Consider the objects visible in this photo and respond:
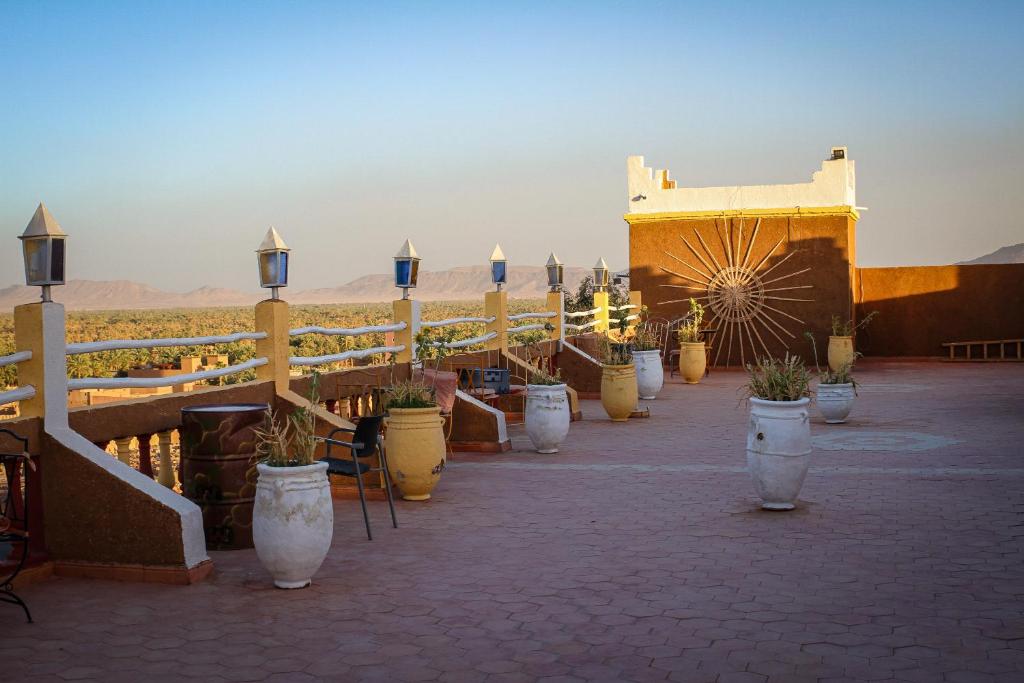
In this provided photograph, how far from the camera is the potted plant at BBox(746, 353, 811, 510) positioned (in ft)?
24.2

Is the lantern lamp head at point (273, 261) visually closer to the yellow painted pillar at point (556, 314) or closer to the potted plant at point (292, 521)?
the potted plant at point (292, 521)

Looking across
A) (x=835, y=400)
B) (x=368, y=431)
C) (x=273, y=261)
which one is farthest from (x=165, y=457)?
(x=835, y=400)

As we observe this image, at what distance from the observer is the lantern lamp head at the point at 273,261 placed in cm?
857

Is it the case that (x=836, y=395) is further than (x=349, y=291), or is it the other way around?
(x=349, y=291)

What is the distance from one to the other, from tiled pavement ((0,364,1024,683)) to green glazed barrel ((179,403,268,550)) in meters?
0.36

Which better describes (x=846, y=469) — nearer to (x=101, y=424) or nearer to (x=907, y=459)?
(x=907, y=459)

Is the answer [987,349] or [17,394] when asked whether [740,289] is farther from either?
[17,394]

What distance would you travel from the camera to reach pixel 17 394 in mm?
5816

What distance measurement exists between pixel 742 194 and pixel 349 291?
134 m

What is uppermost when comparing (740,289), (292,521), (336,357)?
(740,289)

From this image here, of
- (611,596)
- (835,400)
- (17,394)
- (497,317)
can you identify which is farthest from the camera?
(497,317)

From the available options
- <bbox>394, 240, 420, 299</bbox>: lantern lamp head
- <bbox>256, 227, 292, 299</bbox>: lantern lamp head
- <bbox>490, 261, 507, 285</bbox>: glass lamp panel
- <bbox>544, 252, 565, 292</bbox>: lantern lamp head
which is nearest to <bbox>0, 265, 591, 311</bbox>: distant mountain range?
<bbox>544, 252, 565, 292</bbox>: lantern lamp head

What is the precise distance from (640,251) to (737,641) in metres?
19.3

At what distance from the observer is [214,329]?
2552 inches
